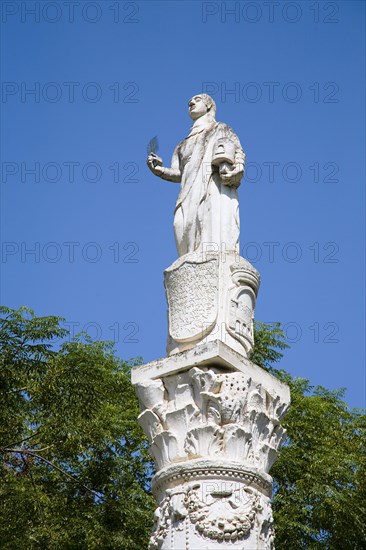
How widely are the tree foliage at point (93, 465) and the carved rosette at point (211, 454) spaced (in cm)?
718

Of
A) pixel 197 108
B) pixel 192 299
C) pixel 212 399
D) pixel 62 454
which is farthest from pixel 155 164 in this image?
pixel 62 454

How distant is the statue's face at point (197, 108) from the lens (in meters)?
12.1

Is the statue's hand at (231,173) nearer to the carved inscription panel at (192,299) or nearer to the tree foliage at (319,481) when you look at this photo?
the carved inscription panel at (192,299)

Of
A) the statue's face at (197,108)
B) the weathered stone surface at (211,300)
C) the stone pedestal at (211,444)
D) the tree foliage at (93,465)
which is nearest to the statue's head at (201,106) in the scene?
the statue's face at (197,108)

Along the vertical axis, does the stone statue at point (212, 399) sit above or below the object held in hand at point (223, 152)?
below

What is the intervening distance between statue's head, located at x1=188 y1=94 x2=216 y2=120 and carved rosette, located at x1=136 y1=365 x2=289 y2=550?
3.74 m

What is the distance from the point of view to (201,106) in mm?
12172

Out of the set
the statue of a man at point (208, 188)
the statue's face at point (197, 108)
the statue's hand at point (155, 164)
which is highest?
the statue's face at point (197, 108)

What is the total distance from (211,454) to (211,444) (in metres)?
0.09

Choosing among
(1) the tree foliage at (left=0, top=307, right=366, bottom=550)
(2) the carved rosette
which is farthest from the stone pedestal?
(1) the tree foliage at (left=0, top=307, right=366, bottom=550)

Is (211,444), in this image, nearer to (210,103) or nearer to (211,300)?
(211,300)

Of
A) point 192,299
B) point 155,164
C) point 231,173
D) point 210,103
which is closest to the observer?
point 192,299

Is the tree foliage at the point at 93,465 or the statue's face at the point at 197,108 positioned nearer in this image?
the statue's face at the point at 197,108

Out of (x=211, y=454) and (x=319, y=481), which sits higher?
(x=319, y=481)
